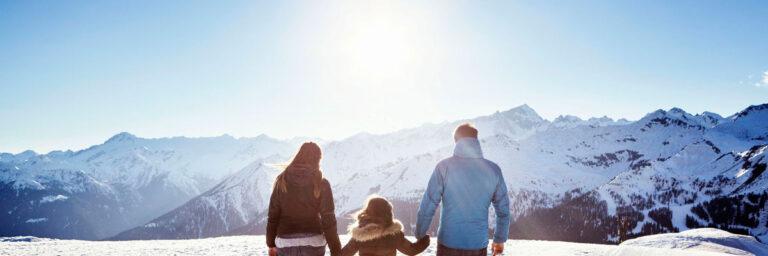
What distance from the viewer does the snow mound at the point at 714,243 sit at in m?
10.4

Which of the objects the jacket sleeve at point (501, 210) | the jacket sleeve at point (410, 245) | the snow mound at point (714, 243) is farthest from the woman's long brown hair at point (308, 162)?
the snow mound at point (714, 243)

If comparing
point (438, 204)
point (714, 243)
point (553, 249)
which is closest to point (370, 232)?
point (438, 204)

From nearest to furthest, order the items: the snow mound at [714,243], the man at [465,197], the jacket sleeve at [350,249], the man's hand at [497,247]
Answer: the man at [465,197] → the man's hand at [497,247] → the jacket sleeve at [350,249] → the snow mound at [714,243]

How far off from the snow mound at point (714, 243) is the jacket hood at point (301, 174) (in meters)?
9.40

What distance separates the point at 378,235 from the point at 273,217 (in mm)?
1946

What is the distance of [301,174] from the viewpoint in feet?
20.7

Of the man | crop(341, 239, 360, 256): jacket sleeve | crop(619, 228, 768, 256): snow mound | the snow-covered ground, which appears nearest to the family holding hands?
the man

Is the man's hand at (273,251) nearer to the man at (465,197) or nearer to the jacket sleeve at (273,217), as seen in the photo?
the jacket sleeve at (273,217)

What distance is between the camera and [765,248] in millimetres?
10703

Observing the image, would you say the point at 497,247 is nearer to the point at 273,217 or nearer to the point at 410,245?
the point at 410,245

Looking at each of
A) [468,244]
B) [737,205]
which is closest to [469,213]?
[468,244]

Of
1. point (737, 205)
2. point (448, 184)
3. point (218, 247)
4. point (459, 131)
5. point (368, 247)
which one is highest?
point (459, 131)

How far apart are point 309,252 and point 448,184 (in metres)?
2.75

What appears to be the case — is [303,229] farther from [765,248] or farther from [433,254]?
[765,248]
